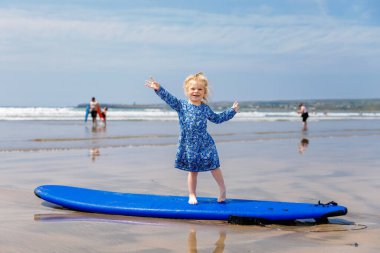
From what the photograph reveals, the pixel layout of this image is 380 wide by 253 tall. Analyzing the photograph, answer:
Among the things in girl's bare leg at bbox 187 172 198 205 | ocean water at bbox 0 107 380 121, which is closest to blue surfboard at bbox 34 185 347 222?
girl's bare leg at bbox 187 172 198 205

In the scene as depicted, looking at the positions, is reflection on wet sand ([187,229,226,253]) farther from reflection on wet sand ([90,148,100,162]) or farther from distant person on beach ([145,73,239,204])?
reflection on wet sand ([90,148,100,162])

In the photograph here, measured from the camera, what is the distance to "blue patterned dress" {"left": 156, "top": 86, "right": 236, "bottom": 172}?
584 centimetres

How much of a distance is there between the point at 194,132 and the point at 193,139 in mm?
77

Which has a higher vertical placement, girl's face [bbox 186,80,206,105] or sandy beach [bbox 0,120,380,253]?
girl's face [bbox 186,80,206,105]

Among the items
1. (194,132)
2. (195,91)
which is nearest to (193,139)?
(194,132)

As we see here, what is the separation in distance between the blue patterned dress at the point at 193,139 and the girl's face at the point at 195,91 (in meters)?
0.06

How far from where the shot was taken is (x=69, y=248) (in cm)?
411

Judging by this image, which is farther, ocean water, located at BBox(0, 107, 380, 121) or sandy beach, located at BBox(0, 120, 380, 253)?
ocean water, located at BBox(0, 107, 380, 121)

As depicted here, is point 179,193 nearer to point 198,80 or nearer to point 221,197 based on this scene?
point 221,197

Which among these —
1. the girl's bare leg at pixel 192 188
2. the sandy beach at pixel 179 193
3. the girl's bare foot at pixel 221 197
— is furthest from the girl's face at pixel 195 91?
the sandy beach at pixel 179 193

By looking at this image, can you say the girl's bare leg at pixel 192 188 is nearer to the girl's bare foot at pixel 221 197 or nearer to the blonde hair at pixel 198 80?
the girl's bare foot at pixel 221 197

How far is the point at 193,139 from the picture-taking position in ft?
19.2

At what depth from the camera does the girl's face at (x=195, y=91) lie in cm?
589

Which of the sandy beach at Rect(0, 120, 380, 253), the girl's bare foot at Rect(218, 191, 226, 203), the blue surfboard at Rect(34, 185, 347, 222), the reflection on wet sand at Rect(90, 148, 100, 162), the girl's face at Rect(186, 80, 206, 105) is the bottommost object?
the reflection on wet sand at Rect(90, 148, 100, 162)
